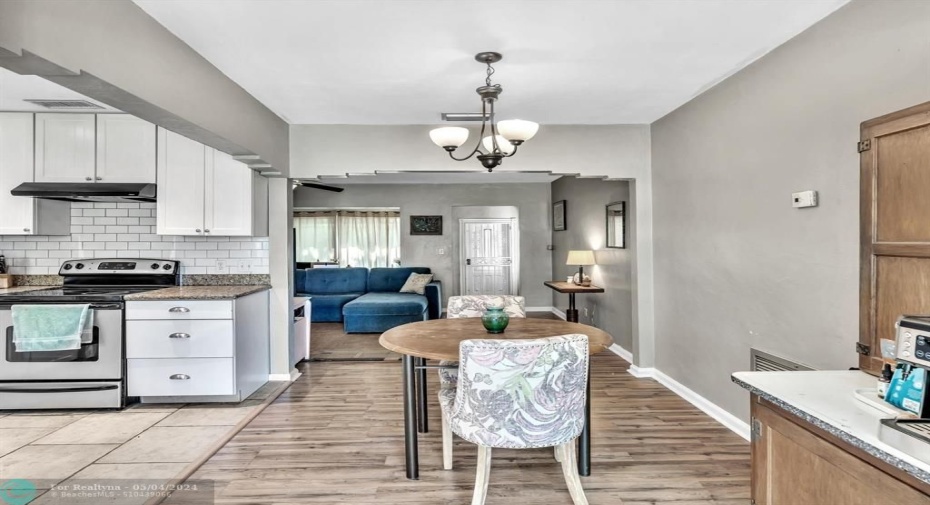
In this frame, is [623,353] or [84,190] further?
[623,353]

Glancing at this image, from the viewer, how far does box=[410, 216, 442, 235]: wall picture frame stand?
7.88 m

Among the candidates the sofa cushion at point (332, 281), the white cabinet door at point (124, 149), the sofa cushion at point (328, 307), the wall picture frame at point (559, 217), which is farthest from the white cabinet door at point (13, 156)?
the wall picture frame at point (559, 217)

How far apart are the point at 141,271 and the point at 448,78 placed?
→ 9.96 feet

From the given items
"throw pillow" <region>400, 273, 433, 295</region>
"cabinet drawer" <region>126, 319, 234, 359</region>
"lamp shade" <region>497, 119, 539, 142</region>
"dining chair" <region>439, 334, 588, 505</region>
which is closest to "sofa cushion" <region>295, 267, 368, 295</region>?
"throw pillow" <region>400, 273, 433, 295</region>

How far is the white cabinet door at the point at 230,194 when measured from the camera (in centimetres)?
365

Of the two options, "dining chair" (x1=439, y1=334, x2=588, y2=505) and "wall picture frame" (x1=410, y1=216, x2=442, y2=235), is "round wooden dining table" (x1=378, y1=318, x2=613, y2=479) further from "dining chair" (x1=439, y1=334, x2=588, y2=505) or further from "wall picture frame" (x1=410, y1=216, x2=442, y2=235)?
"wall picture frame" (x1=410, y1=216, x2=442, y2=235)

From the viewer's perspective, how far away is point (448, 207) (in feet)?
25.9

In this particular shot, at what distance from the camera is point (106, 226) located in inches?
151

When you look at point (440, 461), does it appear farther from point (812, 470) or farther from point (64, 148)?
point (64, 148)

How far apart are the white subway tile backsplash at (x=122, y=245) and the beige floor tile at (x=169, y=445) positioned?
4.62 feet

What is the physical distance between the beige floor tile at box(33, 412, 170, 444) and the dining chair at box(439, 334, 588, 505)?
7.67ft

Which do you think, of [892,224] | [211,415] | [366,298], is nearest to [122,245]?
[211,415]

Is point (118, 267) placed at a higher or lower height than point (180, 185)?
lower

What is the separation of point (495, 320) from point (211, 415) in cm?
222
